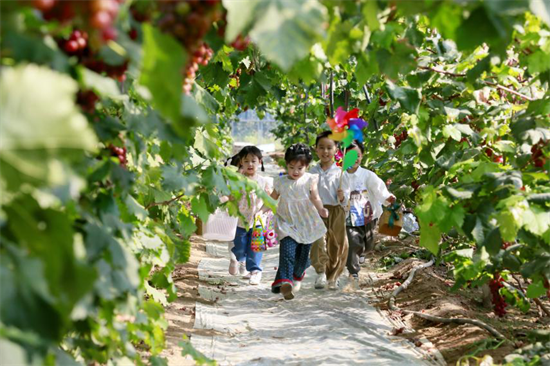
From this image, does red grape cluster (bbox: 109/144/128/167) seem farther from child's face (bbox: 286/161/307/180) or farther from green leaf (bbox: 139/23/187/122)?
child's face (bbox: 286/161/307/180)

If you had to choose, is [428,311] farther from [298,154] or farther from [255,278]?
[255,278]

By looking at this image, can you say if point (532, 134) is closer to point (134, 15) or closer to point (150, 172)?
point (150, 172)

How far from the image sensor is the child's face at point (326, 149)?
7090 mm

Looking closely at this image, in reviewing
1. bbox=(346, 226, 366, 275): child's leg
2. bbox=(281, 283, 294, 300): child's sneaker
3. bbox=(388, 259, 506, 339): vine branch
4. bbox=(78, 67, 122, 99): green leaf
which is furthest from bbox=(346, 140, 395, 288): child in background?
bbox=(78, 67, 122, 99): green leaf

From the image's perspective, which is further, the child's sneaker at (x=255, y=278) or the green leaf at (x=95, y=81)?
the child's sneaker at (x=255, y=278)

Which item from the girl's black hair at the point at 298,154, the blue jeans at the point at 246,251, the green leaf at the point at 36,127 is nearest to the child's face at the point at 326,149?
the girl's black hair at the point at 298,154

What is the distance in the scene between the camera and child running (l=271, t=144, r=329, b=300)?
6758 millimetres

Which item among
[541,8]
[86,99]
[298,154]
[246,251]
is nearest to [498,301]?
[298,154]

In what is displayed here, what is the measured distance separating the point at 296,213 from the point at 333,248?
62 centimetres

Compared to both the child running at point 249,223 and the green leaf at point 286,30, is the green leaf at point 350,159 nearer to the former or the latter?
the child running at point 249,223

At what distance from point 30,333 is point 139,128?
1098 millimetres

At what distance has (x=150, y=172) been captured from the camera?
395cm

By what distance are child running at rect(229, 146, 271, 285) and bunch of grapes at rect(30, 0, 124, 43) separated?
5755mm

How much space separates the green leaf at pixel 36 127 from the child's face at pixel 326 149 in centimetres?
591
